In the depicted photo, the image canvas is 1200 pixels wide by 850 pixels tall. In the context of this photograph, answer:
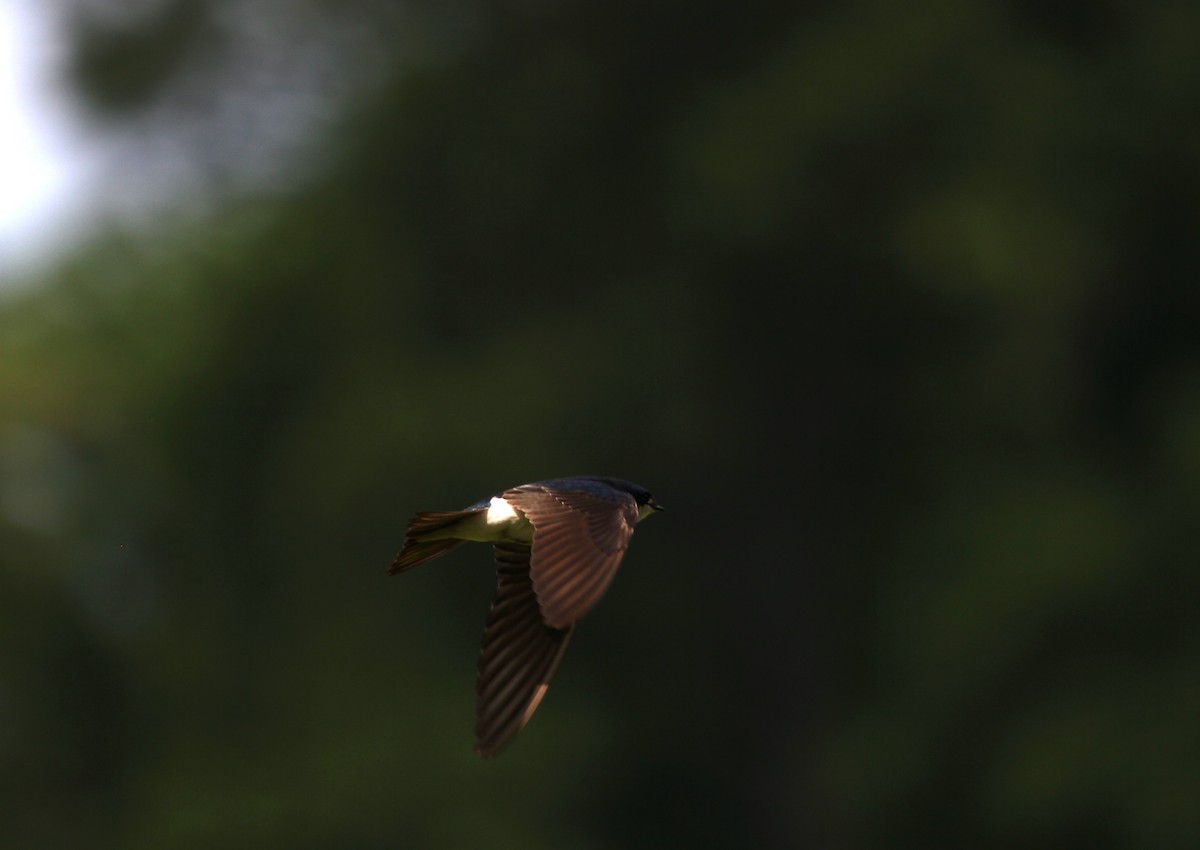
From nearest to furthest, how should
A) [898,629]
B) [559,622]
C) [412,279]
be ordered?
[559,622] → [898,629] → [412,279]

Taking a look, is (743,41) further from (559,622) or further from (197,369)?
(559,622)

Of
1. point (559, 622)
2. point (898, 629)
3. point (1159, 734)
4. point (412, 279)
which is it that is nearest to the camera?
point (559, 622)

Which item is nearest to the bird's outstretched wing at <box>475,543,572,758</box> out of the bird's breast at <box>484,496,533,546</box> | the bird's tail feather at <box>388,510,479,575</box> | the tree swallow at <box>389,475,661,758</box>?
the tree swallow at <box>389,475,661,758</box>

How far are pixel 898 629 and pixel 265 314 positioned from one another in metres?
5.36

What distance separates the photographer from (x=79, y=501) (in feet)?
52.5

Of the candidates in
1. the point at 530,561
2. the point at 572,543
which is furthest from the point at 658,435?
the point at 572,543

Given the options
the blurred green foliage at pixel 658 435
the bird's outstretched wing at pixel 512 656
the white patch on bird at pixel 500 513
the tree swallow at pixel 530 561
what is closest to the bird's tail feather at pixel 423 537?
the tree swallow at pixel 530 561

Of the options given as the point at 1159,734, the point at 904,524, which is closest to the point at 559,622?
the point at 1159,734

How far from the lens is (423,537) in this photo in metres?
4.64

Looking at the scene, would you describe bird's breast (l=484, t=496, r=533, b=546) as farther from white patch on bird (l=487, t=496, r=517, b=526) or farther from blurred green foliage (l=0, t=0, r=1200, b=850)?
blurred green foliage (l=0, t=0, r=1200, b=850)

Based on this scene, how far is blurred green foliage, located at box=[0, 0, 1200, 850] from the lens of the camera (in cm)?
1447

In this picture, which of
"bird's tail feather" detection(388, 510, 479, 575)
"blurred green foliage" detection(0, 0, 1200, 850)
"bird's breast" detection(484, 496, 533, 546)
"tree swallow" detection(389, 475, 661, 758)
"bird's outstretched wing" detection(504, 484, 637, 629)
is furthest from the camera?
"blurred green foliage" detection(0, 0, 1200, 850)

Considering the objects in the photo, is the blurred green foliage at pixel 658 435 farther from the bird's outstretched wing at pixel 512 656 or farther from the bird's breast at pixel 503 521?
the bird's breast at pixel 503 521

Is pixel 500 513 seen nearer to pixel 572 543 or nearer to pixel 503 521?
pixel 503 521
